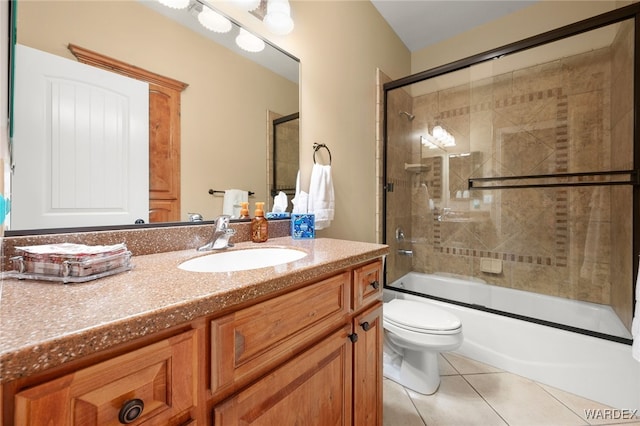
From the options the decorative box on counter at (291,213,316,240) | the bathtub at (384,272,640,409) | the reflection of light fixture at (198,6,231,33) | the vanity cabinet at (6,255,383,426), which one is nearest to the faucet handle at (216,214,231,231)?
the decorative box on counter at (291,213,316,240)

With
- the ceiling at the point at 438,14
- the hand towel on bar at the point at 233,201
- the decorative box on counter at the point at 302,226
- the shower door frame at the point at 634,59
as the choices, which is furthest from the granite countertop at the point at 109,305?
the ceiling at the point at 438,14

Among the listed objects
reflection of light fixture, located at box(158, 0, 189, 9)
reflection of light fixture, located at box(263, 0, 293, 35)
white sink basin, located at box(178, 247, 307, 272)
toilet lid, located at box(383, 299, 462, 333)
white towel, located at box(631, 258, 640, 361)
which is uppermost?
reflection of light fixture, located at box(263, 0, 293, 35)

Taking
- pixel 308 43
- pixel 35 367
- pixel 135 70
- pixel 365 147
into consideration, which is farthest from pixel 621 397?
pixel 135 70

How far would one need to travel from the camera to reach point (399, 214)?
2.58m

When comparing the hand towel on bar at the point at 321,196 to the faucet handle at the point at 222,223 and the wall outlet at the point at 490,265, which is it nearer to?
the faucet handle at the point at 222,223

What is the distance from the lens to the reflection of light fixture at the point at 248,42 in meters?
1.27

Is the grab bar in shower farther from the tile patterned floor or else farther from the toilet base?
the toilet base

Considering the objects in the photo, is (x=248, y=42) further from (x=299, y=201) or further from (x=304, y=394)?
(x=304, y=394)

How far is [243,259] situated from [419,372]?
4.01ft

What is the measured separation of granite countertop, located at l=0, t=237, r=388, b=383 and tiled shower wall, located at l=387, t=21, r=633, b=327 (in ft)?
6.59

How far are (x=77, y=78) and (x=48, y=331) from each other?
0.81 meters

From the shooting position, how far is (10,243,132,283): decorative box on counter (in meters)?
0.60

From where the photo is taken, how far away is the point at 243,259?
107 cm

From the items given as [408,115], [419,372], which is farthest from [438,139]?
[419,372]
